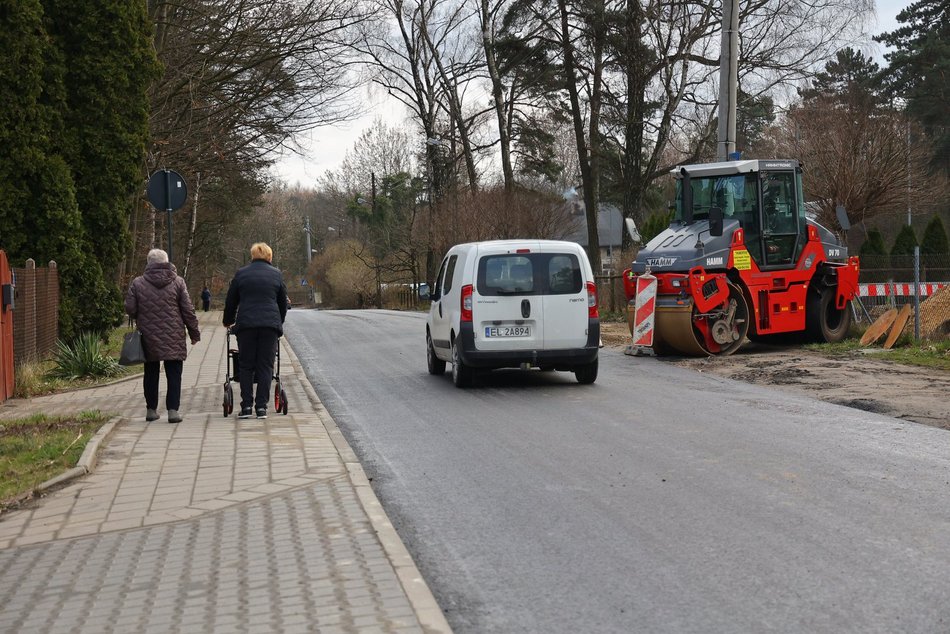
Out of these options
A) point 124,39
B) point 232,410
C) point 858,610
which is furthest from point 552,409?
point 124,39

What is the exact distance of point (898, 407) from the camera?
1121 cm

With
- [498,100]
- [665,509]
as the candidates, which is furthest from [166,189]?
[498,100]

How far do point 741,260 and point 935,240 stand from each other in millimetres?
25672

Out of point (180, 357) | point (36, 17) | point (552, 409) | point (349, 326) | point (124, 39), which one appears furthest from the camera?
point (349, 326)

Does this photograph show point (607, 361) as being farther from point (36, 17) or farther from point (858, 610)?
point (858, 610)

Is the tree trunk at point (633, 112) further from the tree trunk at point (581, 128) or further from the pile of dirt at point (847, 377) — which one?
the pile of dirt at point (847, 377)

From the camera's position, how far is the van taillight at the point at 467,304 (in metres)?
13.6

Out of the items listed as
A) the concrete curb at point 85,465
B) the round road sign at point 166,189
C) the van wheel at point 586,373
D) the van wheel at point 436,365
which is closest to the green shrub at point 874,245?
the van wheel at point 436,365

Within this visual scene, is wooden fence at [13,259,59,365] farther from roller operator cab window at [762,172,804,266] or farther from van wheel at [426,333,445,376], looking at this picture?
roller operator cab window at [762,172,804,266]

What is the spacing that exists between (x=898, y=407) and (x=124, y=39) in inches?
555

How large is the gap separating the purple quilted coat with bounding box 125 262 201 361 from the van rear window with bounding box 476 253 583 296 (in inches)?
158

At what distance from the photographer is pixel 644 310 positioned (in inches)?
706

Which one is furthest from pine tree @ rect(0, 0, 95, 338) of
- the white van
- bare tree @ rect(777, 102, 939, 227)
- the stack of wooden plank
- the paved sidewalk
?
bare tree @ rect(777, 102, 939, 227)

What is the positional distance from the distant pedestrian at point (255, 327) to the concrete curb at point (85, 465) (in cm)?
157
